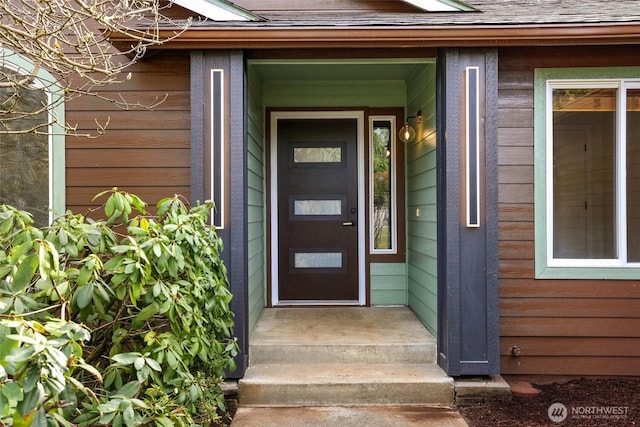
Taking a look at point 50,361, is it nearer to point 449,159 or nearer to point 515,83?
point 449,159

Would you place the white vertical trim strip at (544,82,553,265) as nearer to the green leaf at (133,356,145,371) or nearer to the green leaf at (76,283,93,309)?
the green leaf at (133,356,145,371)

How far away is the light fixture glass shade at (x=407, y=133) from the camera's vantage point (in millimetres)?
4320

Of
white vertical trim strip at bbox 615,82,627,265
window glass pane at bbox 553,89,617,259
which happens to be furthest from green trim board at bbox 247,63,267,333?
white vertical trim strip at bbox 615,82,627,265

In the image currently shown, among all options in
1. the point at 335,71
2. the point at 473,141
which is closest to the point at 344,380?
the point at 473,141

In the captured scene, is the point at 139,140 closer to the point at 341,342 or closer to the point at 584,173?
the point at 341,342

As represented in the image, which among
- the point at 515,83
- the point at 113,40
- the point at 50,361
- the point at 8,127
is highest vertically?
the point at 113,40

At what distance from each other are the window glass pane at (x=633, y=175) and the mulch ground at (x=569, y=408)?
97 cm

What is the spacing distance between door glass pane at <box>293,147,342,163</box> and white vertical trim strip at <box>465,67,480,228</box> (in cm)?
179

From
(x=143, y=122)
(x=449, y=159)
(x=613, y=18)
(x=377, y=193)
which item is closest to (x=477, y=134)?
(x=449, y=159)

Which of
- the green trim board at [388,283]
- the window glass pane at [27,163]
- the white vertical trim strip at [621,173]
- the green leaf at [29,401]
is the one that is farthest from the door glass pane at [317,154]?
the green leaf at [29,401]

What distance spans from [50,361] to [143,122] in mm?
2437

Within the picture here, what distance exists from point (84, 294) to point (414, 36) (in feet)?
8.44

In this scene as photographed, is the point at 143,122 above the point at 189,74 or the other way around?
the other way around

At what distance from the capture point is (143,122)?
3293mm
